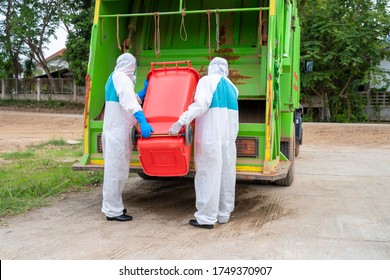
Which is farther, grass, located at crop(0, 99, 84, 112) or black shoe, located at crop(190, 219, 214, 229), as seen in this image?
grass, located at crop(0, 99, 84, 112)

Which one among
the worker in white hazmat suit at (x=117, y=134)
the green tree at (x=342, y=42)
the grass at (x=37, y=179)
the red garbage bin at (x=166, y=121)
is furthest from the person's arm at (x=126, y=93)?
the green tree at (x=342, y=42)

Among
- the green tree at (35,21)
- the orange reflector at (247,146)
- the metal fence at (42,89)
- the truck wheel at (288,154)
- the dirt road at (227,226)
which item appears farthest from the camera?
the metal fence at (42,89)

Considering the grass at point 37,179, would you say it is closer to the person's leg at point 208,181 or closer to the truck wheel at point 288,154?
the person's leg at point 208,181

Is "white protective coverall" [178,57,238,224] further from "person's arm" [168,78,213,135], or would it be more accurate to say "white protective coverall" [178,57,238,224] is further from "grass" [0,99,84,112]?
"grass" [0,99,84,112]

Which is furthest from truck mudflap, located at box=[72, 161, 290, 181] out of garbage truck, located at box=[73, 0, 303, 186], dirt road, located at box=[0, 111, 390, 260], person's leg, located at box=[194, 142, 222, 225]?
dirt road, located at box=[0, 111, 390, 260]

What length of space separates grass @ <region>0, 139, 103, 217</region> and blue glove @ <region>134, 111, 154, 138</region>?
170 centimetres

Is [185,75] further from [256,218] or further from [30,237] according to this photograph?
[30,237]

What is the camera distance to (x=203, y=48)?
6.30m

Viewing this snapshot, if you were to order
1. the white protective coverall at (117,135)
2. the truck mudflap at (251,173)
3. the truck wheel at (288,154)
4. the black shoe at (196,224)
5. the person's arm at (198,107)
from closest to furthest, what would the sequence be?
1. the person's arm at (198,107)
2. the black shoe at (196,224)
3. the white protective coverall at (117,135)
4. the truck mudflap at (251,173)
5. the truck wheel at (288,154)

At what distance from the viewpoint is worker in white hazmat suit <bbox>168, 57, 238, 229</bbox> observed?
4367mm

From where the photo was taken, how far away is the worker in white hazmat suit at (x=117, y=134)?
455cm

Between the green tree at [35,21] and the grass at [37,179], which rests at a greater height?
the green tree at [35,21]

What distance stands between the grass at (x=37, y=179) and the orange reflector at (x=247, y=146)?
226 cm

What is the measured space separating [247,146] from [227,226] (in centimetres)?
83
